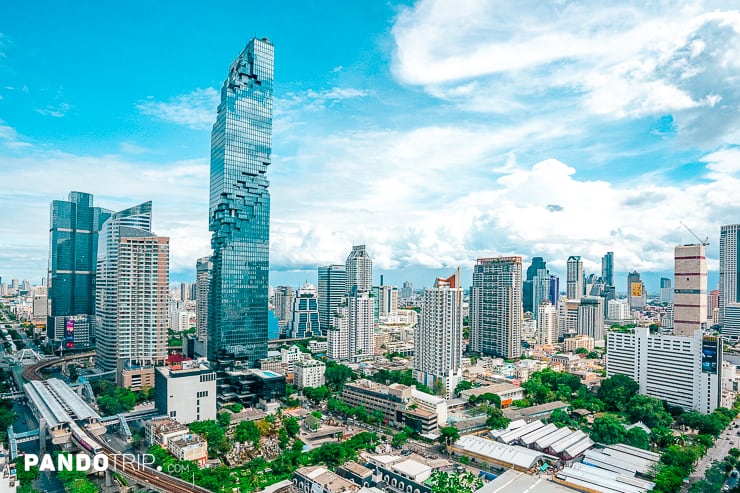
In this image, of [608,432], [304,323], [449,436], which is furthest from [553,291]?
[449,436]

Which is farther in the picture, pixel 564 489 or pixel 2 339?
pixel 2 339

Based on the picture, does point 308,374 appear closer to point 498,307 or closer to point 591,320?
point 498,307

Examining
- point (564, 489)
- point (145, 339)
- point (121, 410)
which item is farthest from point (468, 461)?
point (145, 339)

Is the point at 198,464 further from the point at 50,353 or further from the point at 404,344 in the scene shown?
the point at 404,344

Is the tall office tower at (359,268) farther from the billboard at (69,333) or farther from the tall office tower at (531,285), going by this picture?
the billboard at (69,333)

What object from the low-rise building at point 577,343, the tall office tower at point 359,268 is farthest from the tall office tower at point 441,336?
the tall office tower at point 359,268
